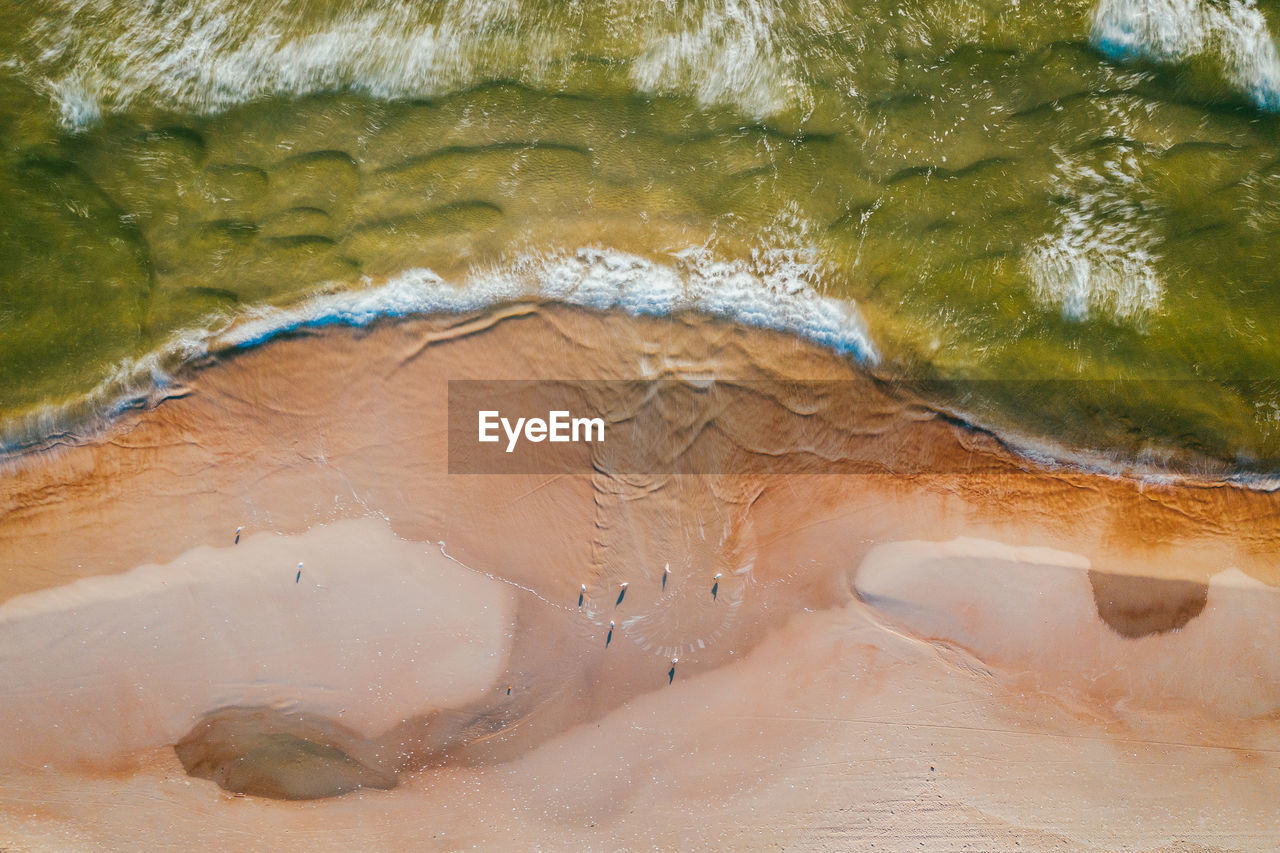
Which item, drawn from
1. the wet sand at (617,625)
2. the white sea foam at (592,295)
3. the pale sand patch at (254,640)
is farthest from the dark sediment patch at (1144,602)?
the pale sand patch at (254,640)

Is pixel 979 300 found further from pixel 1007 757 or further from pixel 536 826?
pixel 536 826

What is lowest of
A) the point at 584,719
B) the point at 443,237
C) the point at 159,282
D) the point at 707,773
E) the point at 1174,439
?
the point at 707,773

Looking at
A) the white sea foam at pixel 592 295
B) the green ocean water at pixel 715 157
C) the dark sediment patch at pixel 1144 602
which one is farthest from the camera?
the dark sediment patch at pixel 1144 602

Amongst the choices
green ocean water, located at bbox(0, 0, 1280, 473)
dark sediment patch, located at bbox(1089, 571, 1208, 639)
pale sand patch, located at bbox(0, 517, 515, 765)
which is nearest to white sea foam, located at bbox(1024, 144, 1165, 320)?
green ocean water, located at bbox(0, 0, 1280, 473)

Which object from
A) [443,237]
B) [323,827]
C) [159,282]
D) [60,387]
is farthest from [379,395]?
[323,827]

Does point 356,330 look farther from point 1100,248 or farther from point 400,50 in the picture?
point 1100,248

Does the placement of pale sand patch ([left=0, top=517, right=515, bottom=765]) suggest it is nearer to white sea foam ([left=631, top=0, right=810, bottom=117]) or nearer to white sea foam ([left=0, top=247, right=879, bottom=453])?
white sea foam ([left=0, top=247, right=879, bottom=453])

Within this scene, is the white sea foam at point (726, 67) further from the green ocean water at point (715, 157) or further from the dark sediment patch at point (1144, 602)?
the dark sediment patch at point (1144, 602)
